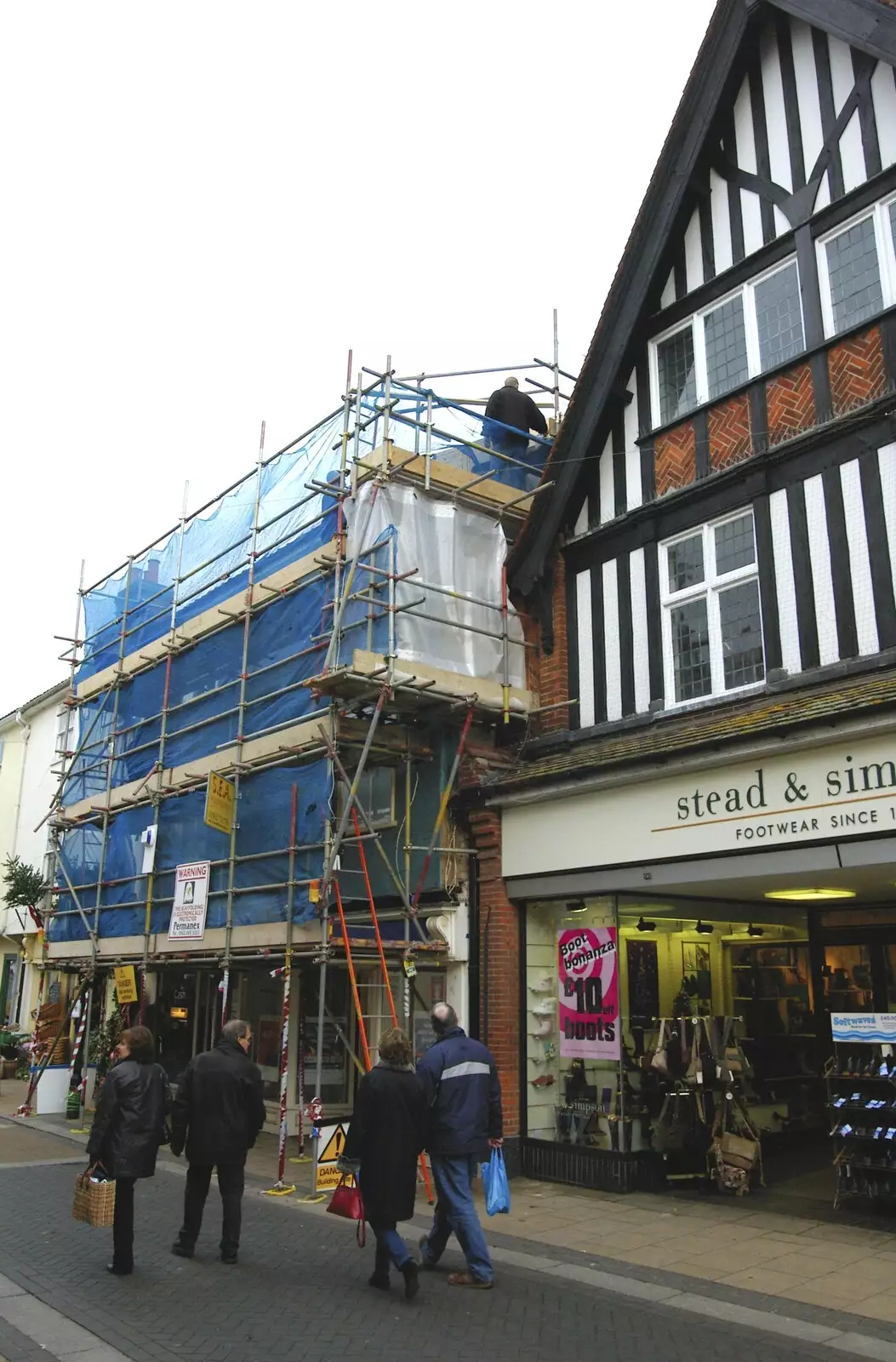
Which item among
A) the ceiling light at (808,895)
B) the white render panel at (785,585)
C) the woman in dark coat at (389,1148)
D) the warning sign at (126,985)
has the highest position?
the white render panel at (785,585)

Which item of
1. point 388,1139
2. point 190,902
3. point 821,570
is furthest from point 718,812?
point 190,902

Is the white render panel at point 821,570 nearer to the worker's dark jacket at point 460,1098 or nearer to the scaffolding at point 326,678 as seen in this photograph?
the scaffolding at point 326,678

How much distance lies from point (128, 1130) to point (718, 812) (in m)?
5.53

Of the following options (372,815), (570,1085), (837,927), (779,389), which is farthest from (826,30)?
(570,1085)

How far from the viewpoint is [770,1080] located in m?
12.3

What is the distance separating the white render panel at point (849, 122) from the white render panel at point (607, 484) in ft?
12.1

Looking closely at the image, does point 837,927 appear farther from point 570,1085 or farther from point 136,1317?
point 136,1317

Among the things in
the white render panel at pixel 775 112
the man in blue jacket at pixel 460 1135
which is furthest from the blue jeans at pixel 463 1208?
the white render panel at pixel 775 112

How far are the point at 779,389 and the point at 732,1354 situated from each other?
8.49 metres

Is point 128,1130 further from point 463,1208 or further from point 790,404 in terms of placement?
point 790,404

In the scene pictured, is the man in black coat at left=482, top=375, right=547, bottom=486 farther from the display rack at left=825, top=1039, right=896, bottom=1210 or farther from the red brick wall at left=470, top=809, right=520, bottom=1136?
the display rack at left=825, top=1039, right=896, bottom=1210

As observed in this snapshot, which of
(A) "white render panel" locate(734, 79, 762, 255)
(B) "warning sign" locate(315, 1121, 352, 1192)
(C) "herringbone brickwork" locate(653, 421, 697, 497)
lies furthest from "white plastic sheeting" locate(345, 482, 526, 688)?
(B) "warning sign" locate(315, 1121, 352, 1192)

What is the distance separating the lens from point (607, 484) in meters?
12.6

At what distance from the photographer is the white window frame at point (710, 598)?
10.7m
